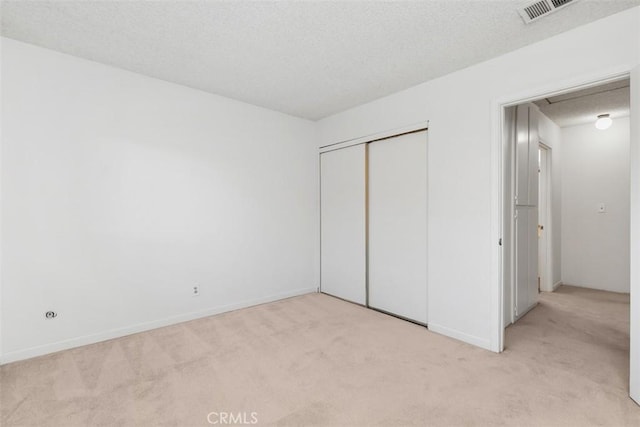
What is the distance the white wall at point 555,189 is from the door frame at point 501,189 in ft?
7.82

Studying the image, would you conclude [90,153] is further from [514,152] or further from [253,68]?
[514,152]

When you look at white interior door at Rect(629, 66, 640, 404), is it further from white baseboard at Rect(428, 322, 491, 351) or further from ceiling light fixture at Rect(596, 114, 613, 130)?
ceiling light fixture at Rect(596, 114, 613, 130)

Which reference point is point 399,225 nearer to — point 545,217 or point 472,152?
point 472,152

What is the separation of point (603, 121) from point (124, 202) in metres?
6.29

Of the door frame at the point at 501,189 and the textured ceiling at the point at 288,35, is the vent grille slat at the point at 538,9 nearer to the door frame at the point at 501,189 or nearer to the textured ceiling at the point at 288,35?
the textured ceiling at the point at 288,35

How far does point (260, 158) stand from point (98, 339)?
2552 mm

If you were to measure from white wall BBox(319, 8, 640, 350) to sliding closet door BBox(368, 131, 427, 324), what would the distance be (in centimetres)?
19

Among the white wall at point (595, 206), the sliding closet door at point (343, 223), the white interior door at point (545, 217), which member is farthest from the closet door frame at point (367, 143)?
the white wall at point (595, 206)

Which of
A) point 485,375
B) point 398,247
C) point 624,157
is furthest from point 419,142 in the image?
point 624,157

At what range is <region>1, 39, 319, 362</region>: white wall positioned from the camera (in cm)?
247

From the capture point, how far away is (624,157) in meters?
4.44

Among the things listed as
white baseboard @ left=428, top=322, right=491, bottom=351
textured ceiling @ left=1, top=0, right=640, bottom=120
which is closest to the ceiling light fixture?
textured ceiling @ left=1, top=0, right=640, bottom=120

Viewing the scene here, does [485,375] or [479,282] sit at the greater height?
[479,282]

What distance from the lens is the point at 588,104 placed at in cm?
391
